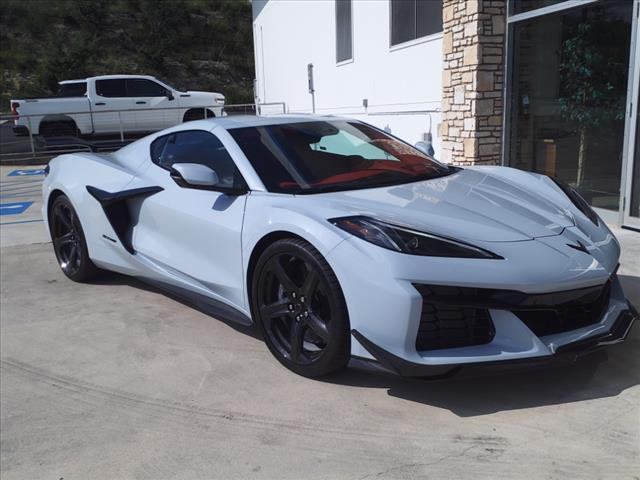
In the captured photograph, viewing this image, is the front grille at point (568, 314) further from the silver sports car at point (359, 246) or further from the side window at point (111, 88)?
the side window at point (111, 88)

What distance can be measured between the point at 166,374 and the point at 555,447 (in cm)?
203

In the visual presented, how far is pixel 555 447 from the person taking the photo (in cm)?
242

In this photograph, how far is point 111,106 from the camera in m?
16.8

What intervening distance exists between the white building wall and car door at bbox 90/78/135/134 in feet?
15.8

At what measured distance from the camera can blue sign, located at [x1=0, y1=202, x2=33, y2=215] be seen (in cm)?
866

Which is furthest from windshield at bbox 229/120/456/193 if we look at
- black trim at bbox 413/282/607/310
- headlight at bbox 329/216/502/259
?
black trim at bbox 413/282/607/310

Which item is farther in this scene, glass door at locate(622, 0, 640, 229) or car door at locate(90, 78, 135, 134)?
car door at locate(90, 78, 135, 134)

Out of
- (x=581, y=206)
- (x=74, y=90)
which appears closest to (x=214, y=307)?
(x=581, y=206)

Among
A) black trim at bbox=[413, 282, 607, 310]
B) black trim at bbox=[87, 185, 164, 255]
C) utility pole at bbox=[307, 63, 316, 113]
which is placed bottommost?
black trim at bbox=[413, 282, 607, 310]

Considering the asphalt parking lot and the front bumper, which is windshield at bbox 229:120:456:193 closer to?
the front bumper

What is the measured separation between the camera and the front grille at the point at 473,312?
2.59 m

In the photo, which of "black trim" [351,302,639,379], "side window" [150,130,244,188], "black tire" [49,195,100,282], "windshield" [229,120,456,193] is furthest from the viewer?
"black tire" [49,195,100,282]

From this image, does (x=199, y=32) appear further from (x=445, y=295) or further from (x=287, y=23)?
(x=445, y=295)

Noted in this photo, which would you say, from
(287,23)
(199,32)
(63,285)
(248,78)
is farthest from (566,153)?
(199,32)
